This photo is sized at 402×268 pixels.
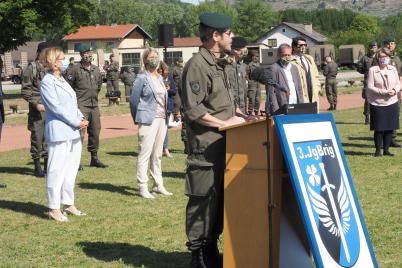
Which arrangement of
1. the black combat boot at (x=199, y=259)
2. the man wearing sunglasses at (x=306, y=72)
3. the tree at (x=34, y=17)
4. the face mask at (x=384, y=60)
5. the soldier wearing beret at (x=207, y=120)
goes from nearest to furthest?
1. the soldier wearing beret at (x=207, y=120)
2. the black combat boot at (x=199, y=259)
3. the man wearing sunglasses at (x=306, y=72)
4. the face mask at (x=384, y=60)
5. the tree at (x=34, y=17)

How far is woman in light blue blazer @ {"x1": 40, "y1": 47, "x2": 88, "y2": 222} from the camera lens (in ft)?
27.6

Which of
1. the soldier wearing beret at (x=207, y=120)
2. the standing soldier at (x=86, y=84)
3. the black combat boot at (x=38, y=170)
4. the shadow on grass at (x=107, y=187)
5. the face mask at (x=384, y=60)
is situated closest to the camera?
the soldier wearing beret at (x=207, y=120)

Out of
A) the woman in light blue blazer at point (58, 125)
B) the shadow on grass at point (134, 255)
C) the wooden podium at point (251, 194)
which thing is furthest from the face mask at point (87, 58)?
the wooden podium at point (251, 194)

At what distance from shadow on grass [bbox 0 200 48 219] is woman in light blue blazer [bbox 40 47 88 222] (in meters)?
0.62

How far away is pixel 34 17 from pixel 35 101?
28.3 metres

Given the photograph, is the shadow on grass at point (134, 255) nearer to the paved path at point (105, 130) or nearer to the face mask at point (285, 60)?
the face mask at point (285, 60)

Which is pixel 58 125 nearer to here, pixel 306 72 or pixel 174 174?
pixel 306 72

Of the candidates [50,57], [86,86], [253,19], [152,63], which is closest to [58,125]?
[50,57]

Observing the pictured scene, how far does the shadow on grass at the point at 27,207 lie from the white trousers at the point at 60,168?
0.52m

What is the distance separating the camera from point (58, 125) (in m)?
8.47

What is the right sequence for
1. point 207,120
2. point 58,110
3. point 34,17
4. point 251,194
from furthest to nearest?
point 34,17
point 58,110
point 207,120
point 251,194

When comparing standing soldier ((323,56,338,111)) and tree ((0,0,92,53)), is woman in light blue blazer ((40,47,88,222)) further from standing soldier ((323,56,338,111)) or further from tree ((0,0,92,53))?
tree ((0,0,92,53))

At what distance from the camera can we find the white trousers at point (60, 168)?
28.0 feet

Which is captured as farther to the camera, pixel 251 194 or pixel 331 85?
pixel 331 85
